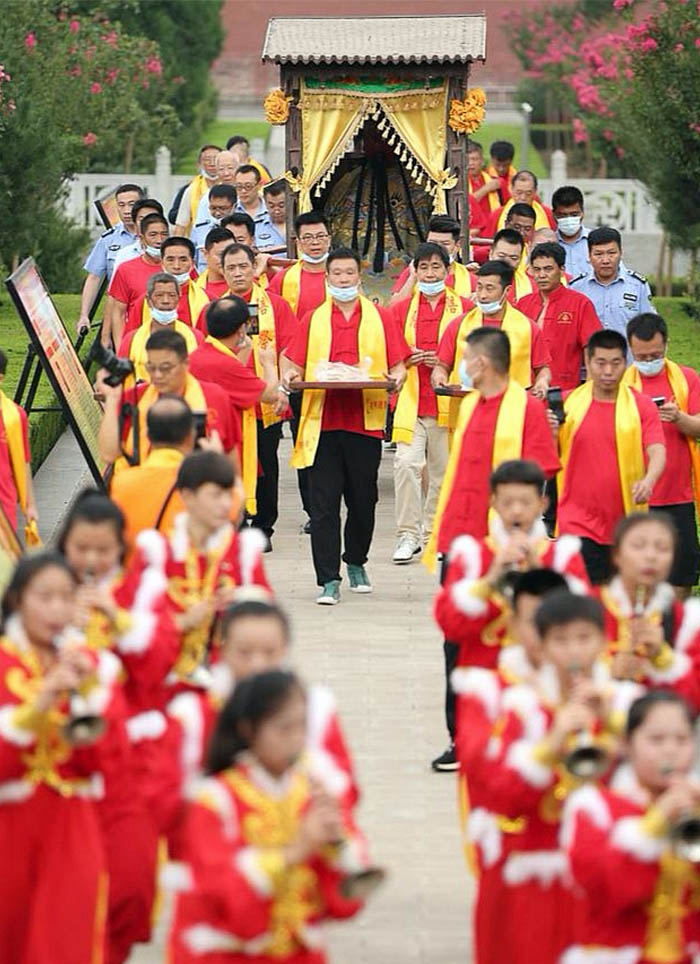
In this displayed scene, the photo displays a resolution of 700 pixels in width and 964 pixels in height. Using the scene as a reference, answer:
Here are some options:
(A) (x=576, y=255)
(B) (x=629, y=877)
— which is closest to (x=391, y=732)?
(B) (x=629, y=877)

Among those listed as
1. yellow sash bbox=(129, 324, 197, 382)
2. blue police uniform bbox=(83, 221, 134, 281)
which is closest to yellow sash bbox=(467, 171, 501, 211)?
blue police uniform bbox=(83, 221, 134, 281)

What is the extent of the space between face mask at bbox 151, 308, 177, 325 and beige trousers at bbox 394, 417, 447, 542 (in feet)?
5.81

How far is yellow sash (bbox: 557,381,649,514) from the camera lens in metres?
10.9

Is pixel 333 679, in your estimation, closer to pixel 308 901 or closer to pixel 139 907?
pixel 139 907

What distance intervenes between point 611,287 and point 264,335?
7.03 feet

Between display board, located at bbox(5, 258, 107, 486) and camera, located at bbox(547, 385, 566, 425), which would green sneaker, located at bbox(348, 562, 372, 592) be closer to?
display board, located at bbox(5, 258, 107, 486)

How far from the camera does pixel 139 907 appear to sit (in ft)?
26.3

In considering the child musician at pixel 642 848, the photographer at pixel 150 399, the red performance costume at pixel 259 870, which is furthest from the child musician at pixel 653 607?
the photographer at pixel 150 399

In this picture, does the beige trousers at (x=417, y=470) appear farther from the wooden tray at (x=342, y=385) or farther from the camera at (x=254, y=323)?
the camera at (x=254, y=323)

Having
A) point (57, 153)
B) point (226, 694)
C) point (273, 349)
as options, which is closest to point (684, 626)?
point (226, 694)

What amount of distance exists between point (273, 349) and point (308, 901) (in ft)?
26.9

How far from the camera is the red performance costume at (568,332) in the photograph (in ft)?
47.4

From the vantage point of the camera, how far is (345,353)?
13641mm

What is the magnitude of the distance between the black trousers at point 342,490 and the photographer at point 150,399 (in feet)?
7.54
